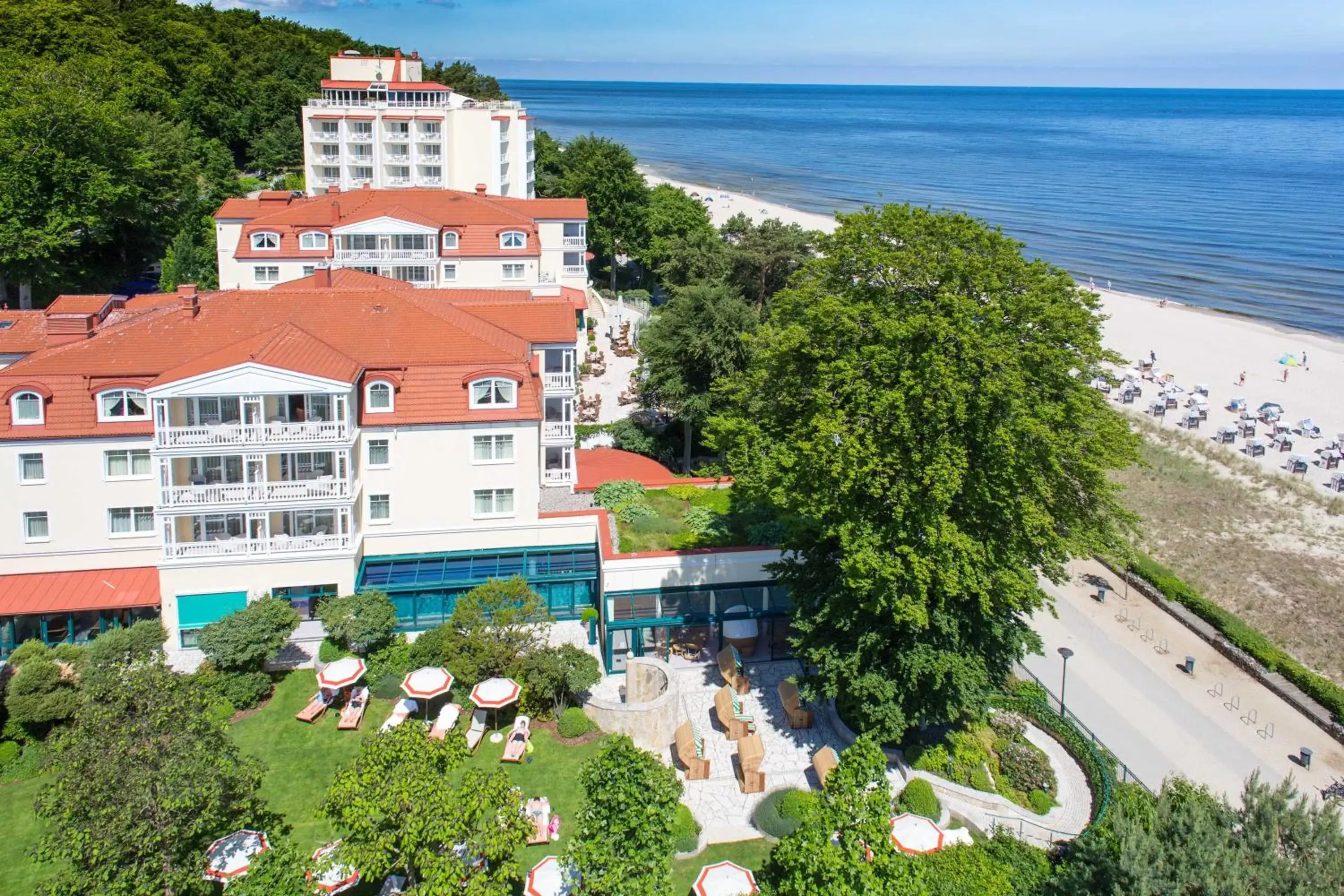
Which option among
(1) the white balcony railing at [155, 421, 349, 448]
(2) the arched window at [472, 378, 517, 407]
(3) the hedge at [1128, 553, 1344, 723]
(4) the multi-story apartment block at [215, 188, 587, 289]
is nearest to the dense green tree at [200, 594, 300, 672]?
(1) the white balcony railing at [155, 421, 349, 448]

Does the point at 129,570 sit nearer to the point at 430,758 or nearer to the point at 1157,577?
the point at 430,758

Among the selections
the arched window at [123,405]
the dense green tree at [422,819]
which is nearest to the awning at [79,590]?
the arched window at [123,405]

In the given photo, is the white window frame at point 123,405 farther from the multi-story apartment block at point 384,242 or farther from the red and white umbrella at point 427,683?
the multi-story apartment block at point 384,242

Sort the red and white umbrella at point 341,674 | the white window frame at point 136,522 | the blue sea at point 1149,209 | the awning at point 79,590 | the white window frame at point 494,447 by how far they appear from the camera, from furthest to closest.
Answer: the blue sea at point 1149,209, the white window frame at point 494,447, the white window frame at point 136,522, the awning at point 79,590, the red and white umbrella at point 341,674

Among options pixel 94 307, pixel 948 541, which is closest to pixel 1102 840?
pixel 948 541

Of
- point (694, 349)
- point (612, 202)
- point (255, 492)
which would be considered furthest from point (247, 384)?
point (612, 202)

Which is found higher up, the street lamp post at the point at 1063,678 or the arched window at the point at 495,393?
the arched window at the point at 495,393

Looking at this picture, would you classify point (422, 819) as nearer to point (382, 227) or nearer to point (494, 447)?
point (494, 447)
